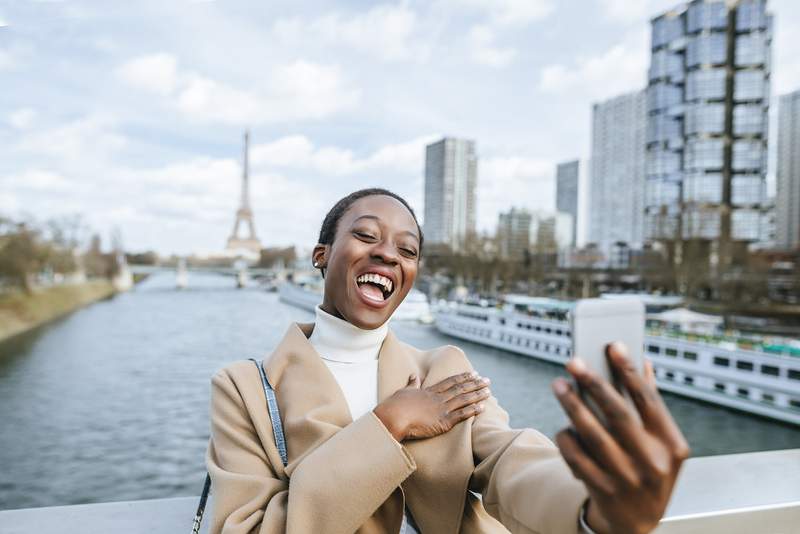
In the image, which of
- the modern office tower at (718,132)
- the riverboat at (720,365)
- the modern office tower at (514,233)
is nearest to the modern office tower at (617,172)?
the modern office tower at (718,132)

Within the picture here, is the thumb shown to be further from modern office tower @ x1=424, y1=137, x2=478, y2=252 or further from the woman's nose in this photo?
modern office tower @ x1=424, y1=137, x2=478, y2=252

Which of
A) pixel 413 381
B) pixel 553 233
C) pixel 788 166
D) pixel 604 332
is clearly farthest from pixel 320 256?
pixel 788 166

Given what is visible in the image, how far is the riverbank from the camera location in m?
9.57

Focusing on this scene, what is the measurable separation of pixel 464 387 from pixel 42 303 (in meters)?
12.4

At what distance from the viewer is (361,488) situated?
1.73ft

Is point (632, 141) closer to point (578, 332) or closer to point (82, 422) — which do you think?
point (82, 422)

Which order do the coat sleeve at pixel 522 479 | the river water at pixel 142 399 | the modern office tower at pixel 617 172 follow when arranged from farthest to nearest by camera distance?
the modern office tower at pixel 617 172
the river water at pixel 142 399
the coat sleeve at pixel 522 479

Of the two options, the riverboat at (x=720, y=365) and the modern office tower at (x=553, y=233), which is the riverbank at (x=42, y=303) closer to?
the riverboat at (x=720, y=365)

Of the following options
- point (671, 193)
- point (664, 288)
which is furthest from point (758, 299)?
point (671, 193)

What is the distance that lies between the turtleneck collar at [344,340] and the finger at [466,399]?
0.15 metres

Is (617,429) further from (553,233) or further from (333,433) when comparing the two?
(553,233)

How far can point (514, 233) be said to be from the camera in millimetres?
16906

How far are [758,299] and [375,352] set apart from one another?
1612 cm

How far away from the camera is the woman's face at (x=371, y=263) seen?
2.25 feet
